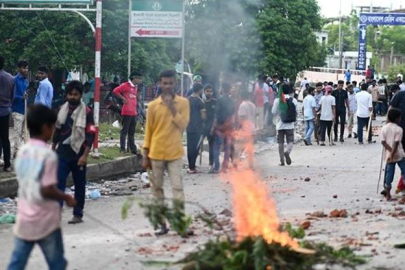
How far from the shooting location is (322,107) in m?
25.0

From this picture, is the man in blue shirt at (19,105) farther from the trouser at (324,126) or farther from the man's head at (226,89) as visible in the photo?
the trouser at (324,126)

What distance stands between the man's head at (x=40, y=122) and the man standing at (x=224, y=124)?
420 inches

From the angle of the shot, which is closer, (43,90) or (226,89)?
(43,90)

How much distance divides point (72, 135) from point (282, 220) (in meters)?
2.71

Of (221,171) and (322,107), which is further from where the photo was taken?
(322,107)

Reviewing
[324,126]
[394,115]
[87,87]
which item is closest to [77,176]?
[394,115]

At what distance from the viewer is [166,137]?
9969 millimetres

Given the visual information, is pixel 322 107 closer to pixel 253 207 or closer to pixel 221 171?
pixel 221 171

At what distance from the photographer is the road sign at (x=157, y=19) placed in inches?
743

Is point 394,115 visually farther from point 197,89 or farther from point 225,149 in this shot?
point 225,149

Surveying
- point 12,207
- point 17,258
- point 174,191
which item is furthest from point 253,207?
point 12,207

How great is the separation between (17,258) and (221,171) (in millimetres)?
11063

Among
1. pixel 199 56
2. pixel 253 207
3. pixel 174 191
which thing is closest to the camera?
pixel 253 207

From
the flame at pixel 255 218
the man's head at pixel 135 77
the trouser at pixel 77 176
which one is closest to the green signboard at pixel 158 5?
the man's head at pixel 135 77
